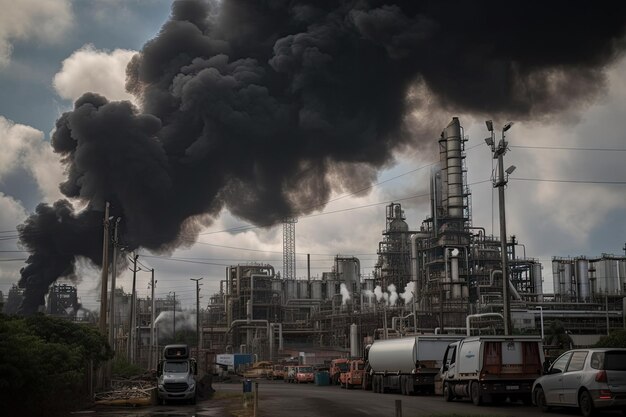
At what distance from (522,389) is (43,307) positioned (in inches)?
1718

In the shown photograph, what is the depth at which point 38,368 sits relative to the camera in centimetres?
1866

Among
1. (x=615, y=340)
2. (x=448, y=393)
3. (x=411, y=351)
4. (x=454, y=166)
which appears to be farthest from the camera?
(x=454, y=166)

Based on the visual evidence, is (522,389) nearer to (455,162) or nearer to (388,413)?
(388,413)

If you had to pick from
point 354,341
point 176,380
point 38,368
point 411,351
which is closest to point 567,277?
point 354,341

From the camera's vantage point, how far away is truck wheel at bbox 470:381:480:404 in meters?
26.0

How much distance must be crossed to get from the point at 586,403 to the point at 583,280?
7728cm

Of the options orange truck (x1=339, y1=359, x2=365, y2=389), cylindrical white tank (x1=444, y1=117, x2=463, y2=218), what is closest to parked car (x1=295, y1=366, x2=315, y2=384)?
orange truck (x1=339, y1=359, x2=365, y2=389)

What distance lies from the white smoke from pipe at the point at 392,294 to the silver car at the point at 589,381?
2747 inches

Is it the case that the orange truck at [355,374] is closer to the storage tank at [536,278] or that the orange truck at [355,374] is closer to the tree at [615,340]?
the tree at [615,340]

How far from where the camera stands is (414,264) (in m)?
A: 87.9

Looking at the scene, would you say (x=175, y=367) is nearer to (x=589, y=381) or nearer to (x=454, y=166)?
(x=589, y=381)

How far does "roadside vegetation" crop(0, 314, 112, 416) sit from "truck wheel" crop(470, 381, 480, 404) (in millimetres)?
13879

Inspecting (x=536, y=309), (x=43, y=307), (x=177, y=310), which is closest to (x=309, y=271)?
(x=177, y=310)

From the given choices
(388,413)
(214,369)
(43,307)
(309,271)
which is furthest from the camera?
(309,271)
